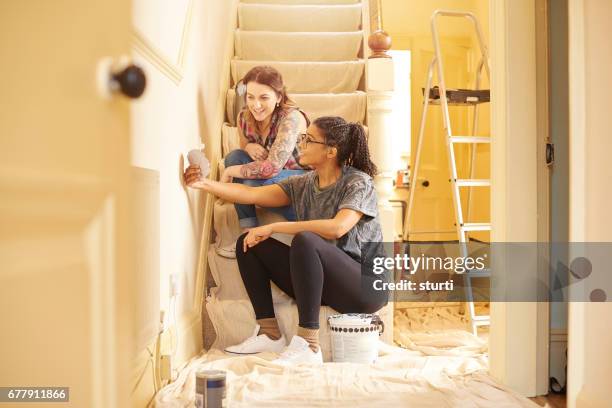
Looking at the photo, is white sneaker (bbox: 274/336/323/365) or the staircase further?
the staircase

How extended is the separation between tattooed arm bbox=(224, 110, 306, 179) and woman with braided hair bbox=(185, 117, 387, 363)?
2.5 inches

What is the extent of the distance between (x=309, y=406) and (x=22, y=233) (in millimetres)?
1306

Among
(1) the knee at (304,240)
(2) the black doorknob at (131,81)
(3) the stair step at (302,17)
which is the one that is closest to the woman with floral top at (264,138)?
(1) the knee at (304,240)

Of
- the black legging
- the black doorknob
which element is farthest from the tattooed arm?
the black doorknob

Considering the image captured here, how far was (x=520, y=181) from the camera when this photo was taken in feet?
7.09

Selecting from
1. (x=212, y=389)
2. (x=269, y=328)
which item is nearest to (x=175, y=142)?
(x=269, y=328)

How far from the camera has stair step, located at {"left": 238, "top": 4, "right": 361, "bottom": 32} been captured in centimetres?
421

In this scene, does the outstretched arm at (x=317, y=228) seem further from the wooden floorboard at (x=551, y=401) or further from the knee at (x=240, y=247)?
the wooden floorboard at (x=551, y=401)

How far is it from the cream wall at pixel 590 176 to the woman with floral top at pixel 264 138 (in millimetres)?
1346

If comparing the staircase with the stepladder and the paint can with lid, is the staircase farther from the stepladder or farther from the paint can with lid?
the stepladder

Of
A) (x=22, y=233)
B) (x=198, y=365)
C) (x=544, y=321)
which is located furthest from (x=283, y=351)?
(x=22, y=233)

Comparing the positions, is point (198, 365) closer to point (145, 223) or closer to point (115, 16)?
point (145, 223)

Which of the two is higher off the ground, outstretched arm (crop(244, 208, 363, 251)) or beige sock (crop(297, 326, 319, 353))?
outstretched arm (crop(244, 208, 363, 251))

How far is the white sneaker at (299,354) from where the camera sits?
7.63ft
